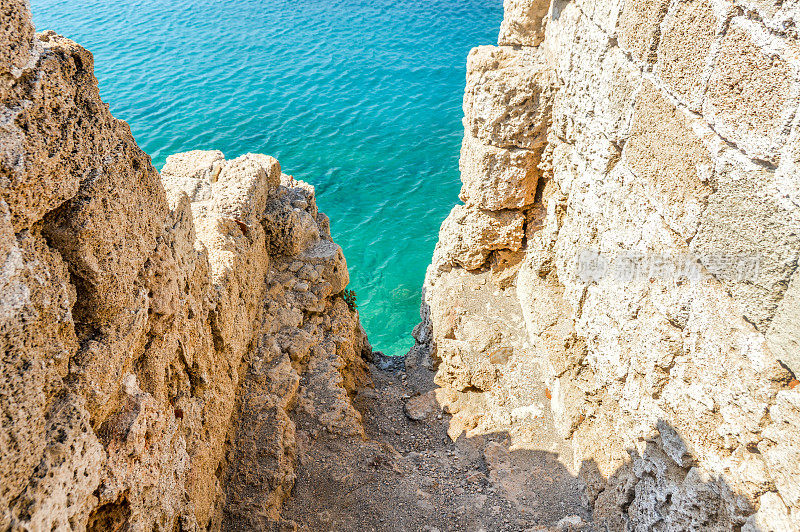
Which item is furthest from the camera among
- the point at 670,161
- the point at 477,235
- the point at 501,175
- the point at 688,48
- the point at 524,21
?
the point at 477,235

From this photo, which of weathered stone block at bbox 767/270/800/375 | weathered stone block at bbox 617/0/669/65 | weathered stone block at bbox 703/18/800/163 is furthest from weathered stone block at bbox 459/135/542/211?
weathered stone block at bbox 767/270/800/375

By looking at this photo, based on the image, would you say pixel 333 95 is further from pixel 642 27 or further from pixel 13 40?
pixel 13 40

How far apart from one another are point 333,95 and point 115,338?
1576 centimetres

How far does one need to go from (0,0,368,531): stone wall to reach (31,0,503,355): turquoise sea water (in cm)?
624

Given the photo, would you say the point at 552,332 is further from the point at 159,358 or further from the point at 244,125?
the point at 244,125

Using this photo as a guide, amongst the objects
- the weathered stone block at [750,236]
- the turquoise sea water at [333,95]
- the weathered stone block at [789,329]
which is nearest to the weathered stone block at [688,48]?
the weathered stone block at [750,236]

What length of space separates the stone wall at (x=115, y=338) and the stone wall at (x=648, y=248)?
6.88ft

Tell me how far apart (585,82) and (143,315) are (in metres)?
3.46

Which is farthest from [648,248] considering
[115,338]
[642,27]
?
[115,338]

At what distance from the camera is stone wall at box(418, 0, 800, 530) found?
2176 millimetres

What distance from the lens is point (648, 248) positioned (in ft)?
10.1

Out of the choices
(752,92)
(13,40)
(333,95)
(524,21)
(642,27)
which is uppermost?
(13,40)

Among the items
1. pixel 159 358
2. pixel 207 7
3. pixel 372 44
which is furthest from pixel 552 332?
pixel 207 7

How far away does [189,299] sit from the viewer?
10.6 feet
